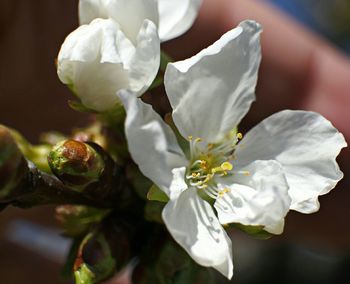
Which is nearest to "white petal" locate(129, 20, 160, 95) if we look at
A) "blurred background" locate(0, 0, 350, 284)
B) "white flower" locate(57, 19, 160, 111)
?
"white flower" locate(57, 19, 160, 111)

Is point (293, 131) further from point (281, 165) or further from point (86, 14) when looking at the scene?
point (86, 14)

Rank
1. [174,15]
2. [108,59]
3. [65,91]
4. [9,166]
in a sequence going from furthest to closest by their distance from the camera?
[65,91]
[174,15]
[108,59]
[9,166]

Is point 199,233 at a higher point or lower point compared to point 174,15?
lower

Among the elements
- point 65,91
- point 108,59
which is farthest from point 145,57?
point 65,91

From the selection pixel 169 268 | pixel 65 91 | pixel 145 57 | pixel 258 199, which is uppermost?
pixel 145 57

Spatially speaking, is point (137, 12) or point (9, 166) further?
point (137, 12)

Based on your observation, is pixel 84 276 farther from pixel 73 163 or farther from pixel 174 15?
pixel 174 15

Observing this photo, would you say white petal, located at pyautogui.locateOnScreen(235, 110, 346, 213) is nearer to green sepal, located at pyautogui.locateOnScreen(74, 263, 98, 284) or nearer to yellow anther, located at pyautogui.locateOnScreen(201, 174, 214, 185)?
yellow anther, located at pyautogui.locateOnScreen(201, 174, 214, 185)
